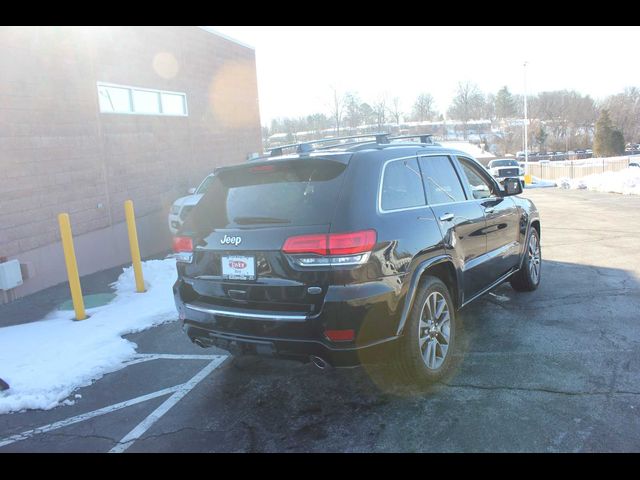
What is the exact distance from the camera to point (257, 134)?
1875 cm

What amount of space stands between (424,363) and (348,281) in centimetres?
103

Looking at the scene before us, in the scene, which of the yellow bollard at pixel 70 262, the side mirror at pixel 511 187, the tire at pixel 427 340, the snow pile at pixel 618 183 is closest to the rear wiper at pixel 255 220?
the tire at pixel 427 340

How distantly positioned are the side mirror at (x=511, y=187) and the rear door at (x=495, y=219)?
9 cm

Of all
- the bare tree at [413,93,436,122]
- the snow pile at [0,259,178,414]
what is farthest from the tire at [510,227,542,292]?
the bare tree at [413,93,436,122]

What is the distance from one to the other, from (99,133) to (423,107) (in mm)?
84675

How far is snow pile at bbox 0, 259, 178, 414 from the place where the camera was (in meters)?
4.18

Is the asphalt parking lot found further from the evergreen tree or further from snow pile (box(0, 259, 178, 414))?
the evergreen tree

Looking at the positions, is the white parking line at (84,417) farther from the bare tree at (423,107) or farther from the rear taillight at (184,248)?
the bare tree at (423,107)

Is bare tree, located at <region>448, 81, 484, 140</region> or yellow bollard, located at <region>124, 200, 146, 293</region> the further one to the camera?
bare tree, located at <region>448, 81, 484, 140</region>

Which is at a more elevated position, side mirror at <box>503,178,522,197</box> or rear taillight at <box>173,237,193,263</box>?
side mirror at <box>503,178,522,197</box>

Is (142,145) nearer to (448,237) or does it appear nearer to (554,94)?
(448,237)

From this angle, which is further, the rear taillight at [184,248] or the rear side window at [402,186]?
the rear taillight at [184,248]

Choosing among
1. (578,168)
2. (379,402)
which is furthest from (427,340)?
(578,168)

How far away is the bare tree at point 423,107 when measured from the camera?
88812mm
